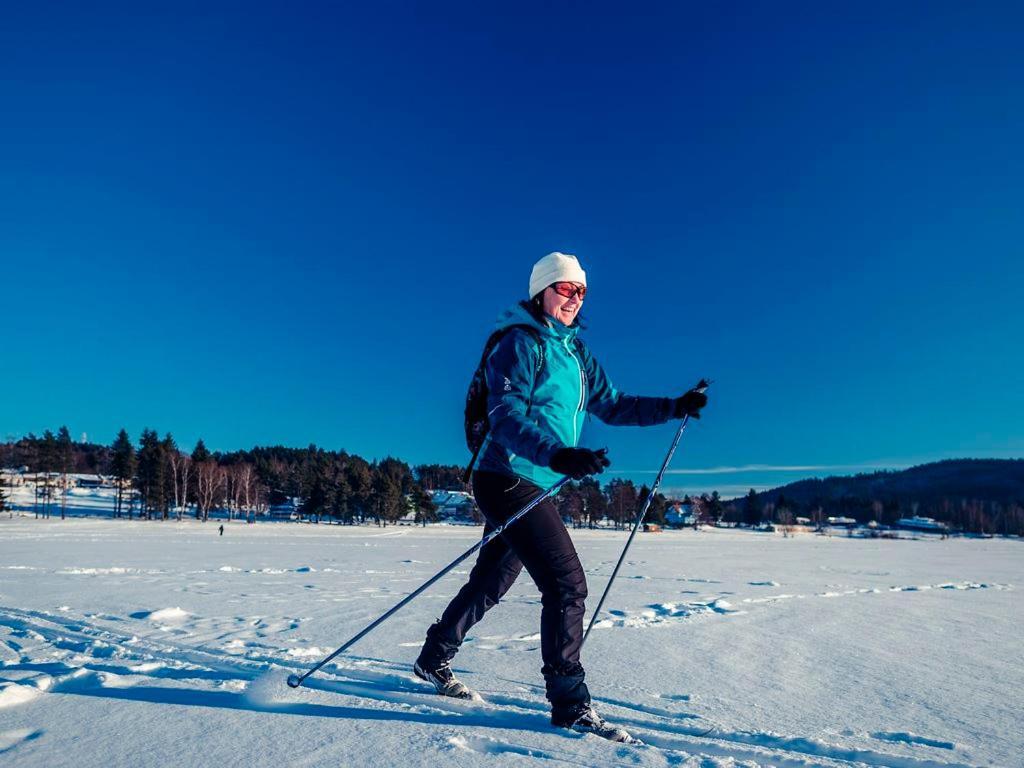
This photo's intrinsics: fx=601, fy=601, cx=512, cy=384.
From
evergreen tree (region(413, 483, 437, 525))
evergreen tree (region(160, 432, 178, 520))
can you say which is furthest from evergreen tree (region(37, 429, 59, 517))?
evergreen tree (region(413, 483, 437, 525))

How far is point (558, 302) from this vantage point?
2.79m

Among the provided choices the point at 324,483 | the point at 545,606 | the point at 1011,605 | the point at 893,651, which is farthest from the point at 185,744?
the point at 324,483

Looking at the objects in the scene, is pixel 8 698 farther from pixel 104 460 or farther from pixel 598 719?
pixel 104 460

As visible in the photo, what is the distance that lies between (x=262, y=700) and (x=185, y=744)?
1.56 feet

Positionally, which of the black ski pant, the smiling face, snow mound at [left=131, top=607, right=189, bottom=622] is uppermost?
the smiling face

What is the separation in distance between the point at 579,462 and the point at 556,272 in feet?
3.27

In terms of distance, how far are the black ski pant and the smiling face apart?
797mm

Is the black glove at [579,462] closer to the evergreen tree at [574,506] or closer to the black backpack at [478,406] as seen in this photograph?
the black backpack at [478,406]

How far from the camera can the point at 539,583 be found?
2.52m

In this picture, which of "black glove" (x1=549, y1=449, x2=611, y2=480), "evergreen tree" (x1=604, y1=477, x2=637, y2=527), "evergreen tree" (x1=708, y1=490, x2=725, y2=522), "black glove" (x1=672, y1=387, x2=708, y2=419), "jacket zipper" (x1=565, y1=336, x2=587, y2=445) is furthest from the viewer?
"evergreen tree" (x1=708, y1=490, x2=725, y2=522)

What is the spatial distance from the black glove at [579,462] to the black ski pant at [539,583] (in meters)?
0.37

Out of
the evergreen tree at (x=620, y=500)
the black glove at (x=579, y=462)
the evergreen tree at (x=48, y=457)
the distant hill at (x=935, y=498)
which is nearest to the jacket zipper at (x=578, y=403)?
the black glove at (x=579, y=462)

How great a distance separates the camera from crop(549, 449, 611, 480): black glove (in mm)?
2178

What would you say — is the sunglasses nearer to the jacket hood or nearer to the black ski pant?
the jacket hood
